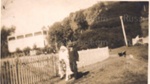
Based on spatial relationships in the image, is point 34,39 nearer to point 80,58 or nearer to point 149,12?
point 80,58

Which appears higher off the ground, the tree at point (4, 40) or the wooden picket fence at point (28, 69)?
the tree at point (4, 40)

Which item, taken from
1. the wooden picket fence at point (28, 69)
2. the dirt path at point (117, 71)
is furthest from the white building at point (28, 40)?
the dirt path at point (117, 71)

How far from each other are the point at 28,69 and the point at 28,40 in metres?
0.25

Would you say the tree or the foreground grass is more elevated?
the tree

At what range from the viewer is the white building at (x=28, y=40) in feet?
9.16

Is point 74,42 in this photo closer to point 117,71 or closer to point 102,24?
point 102,24

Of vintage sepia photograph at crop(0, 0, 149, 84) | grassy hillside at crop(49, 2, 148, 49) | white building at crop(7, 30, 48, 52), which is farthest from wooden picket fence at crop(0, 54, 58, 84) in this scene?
grassy hillside at crop(49, 2, 148, 49)

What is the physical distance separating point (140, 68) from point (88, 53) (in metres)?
0.55

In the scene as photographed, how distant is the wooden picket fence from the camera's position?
2.70 meters

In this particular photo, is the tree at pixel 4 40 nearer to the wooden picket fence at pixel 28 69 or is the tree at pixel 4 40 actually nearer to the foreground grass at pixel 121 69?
the wooden picket fence at pixel 28 69

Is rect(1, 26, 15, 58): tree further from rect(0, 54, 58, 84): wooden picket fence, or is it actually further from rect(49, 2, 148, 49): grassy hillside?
rect(49, 2, 148, 49): grassy hillside

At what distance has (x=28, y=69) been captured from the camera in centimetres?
276

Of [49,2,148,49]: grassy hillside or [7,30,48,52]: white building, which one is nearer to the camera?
[7,30,48,52]: white building

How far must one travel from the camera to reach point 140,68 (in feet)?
10.2
